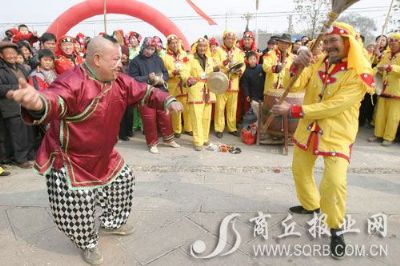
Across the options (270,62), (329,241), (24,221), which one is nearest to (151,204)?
(24,221)

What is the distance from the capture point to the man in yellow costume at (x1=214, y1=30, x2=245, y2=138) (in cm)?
675

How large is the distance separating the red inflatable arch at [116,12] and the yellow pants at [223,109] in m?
5.65

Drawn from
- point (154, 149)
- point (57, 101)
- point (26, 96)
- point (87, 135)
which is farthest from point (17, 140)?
point (26, 96)

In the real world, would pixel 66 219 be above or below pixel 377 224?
above

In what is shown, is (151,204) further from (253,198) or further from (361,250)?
(361,250)

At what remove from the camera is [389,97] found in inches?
252

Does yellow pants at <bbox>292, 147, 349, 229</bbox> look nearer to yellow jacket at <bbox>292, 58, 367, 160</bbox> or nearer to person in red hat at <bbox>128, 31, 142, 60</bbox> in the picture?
yellow jacket at <bbox>292, 58, 367, 160</bbox>

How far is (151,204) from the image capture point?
4.00 metres

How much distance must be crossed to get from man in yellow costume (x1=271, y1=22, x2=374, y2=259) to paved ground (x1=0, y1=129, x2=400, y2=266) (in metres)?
0.44

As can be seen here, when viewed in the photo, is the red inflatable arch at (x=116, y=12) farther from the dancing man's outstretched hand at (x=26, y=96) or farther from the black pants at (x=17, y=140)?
the dancing man's outstretched hand at (x=26, y=96)

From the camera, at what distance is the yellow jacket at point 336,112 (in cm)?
290

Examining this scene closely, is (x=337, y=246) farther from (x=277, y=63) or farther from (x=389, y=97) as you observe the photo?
(x=277, y=63)

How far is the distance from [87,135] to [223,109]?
4.51 meters

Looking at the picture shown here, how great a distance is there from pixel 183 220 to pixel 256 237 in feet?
2.50
